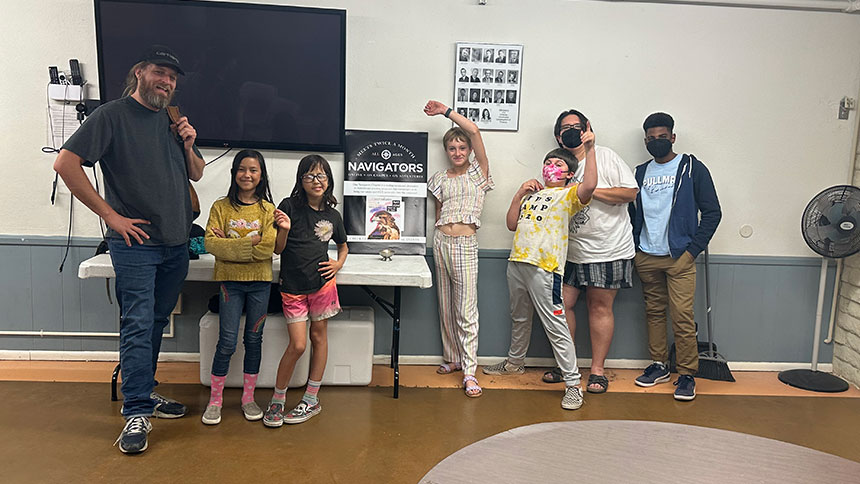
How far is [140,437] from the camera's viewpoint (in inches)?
105

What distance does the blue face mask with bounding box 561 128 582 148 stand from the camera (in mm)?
3449

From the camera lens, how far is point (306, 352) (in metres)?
3.43

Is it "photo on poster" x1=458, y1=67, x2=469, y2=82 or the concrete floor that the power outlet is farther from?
"photo on poster" x1=458, y1=67, x2=469, y2=82

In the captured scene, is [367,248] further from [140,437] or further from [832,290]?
[832,290]

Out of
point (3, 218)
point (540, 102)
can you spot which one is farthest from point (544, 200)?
point (3, 218)

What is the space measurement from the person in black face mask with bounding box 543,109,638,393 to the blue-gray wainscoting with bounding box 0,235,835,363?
0.97 ft

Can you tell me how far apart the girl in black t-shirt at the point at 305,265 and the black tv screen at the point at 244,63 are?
0.80 metres

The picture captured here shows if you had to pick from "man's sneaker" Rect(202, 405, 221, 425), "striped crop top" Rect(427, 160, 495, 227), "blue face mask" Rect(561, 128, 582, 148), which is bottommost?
"man's sneaker" Rect(202, 405, 221, 425)

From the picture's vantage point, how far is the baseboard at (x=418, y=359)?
12.3ft

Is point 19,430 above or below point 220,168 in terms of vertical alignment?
below

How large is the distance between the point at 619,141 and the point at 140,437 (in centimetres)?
308

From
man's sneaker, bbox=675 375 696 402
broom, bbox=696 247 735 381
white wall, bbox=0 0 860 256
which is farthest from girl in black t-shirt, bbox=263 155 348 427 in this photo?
broom, bbox=696 247 735 381

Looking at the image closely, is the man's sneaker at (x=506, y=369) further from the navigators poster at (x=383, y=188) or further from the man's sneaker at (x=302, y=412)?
the man's sneaker at (x=302, y=412)

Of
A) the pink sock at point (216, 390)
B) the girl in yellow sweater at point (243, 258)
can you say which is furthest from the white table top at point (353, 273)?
the pink sock at point (216, 390)
